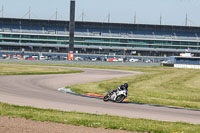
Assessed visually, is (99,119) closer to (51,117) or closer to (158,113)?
(51,117)

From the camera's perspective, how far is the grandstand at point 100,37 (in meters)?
152

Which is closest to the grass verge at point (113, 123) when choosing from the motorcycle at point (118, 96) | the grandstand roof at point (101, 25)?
the motorcycle at point (118, 96)

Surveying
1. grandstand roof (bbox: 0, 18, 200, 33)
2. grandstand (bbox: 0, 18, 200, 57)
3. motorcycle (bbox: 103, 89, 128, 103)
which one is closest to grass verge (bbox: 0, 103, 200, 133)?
motorcycle (bbox: 103, 89, 128, 103)

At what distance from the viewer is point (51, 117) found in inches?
609

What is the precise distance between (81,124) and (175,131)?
377cm

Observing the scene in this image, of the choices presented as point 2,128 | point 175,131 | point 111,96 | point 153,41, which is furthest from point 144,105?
point 153,41

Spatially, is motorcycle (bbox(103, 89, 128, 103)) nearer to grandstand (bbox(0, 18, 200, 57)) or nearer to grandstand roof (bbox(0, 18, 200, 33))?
grandstand (bbox(0, 18, 200, 57))

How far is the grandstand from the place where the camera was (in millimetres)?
152375

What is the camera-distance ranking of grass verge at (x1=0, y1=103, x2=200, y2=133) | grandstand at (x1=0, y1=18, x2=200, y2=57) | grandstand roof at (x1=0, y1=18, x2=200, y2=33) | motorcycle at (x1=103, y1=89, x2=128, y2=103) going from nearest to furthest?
grass verge at (x1=0, y1=103, x2=200, y2=133) < motorcycle at (x1=103, y1=89, x2=128, y2=103) < grandstand at (x1=0, y1=18, x2=200, y2=57) < grandstand roof at (x1=0, y1=18, x2=200, y2=33)

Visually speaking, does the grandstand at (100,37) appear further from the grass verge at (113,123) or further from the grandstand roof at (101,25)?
the grass verge at (113,123)

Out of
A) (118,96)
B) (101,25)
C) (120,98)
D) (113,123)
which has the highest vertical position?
(101,25)

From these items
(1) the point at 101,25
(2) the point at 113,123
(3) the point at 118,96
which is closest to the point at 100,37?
(1) the point at 101,25

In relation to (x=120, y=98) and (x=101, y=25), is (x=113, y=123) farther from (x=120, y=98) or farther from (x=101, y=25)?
(x=101, y=25)

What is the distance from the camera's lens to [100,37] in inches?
6058
